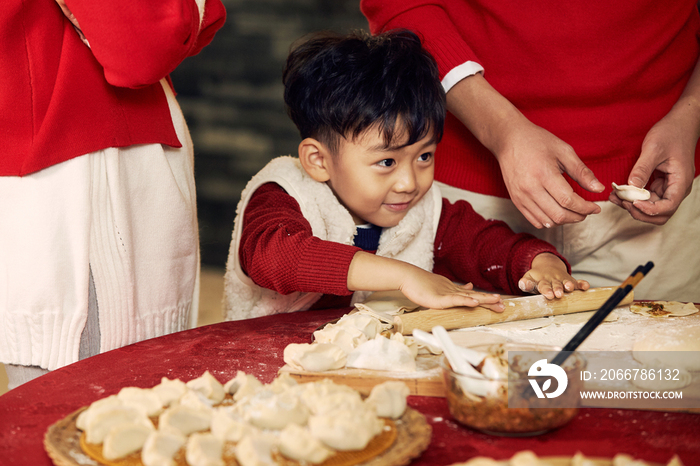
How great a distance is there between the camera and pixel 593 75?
1.51 meters

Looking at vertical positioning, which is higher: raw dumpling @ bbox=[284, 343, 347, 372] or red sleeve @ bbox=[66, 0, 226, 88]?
red sleeve @ bbox=[66, 0, 226, 88]

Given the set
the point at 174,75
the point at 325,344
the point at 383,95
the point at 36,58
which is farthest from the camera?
the point at 174,75

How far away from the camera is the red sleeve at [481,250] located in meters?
1.47

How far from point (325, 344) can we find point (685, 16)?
1273 mm

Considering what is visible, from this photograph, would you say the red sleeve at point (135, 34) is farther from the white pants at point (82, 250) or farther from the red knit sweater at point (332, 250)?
the red knit sweater at point (332, 250)

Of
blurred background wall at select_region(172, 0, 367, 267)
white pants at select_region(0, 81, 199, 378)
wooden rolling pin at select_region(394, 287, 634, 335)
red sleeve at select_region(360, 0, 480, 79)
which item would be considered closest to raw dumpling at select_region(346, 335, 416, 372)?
wooden rolling pin at select_region(394, 287, 634, 335)

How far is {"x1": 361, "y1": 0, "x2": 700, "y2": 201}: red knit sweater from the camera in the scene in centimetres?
150

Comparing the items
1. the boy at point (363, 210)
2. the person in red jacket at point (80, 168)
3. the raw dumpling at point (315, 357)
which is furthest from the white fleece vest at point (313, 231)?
the raw dumpling at point (315, 357)

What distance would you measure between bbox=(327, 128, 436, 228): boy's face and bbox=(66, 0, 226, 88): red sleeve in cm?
47

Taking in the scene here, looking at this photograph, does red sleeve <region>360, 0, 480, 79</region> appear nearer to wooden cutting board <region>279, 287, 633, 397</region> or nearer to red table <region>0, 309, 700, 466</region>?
wooden cutting board <region>279, 287, 633, 397</region>

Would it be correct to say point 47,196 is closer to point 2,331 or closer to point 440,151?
point 2,331

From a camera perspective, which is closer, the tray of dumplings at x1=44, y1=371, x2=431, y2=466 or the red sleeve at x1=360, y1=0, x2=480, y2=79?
the tray of dumplings at x1=44, y1=371, x2=431, y2=466

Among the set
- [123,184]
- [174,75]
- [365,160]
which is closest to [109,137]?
[123,184]

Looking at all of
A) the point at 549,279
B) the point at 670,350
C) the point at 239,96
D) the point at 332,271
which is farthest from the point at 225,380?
the point at 239,96
